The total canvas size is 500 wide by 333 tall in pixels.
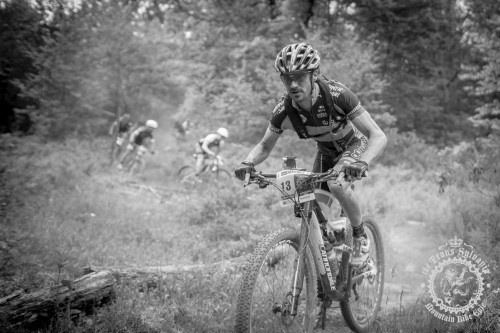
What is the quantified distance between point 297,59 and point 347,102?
0.68 m

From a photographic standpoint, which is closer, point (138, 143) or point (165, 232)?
point (165, 232)

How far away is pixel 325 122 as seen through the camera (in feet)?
12.5

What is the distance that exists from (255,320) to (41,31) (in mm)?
16716

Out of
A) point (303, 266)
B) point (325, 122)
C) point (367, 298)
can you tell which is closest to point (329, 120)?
point (325, 122)

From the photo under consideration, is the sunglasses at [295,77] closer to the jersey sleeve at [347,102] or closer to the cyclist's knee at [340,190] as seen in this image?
the jersey sleeve at [347,102]

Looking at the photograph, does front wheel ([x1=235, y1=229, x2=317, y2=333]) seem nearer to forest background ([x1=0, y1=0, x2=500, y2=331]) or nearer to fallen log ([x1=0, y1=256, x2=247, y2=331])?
forest background ([x1=0, y1=0, x2=500, y2=331])

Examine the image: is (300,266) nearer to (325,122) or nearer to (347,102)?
(325,122)

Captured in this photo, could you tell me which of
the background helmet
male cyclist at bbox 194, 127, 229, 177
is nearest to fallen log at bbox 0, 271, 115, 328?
the background helmet

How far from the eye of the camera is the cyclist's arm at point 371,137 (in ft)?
10.8

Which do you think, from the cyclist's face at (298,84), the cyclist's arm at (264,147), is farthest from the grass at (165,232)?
the cyclist's face at (298,84)

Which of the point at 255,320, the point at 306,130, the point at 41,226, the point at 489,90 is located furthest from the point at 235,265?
the point at 489,90

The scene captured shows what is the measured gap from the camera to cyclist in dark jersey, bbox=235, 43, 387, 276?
3438mm

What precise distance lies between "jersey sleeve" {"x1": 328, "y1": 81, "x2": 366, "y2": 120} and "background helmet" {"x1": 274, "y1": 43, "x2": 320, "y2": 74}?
36 centimetres

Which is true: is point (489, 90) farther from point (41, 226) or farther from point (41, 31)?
point (41, 31)
